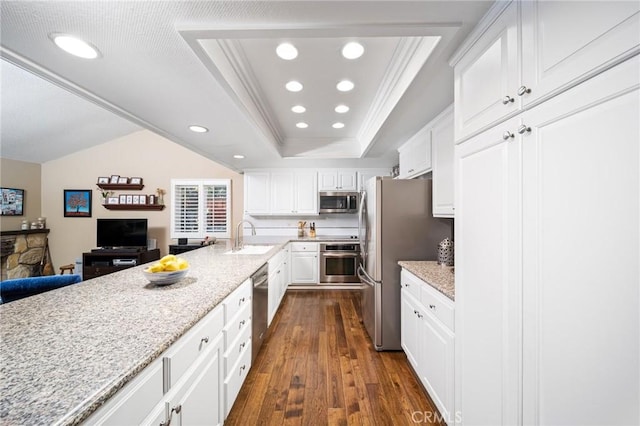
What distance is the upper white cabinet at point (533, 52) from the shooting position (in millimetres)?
612

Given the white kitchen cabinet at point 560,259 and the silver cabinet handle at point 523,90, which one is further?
the silver cabinet handle at point 523,90

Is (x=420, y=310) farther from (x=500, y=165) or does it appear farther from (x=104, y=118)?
(x=104, y=118)

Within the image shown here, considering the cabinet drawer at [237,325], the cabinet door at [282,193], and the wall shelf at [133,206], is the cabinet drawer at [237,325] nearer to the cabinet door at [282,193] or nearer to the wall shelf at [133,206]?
the cabinet door at [282,193]

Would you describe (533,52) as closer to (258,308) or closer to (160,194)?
(258,308)

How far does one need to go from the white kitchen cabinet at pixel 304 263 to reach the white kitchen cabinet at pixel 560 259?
3214 mm

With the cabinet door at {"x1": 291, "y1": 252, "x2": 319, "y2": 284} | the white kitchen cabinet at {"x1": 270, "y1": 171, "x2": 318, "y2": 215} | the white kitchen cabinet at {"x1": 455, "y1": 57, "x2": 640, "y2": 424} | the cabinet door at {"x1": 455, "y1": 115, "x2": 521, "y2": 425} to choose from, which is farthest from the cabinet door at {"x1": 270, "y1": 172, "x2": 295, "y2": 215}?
the white kitchen cabinet at {"x1": 455, "y1": 57, "x2": 640, "y2": 424}

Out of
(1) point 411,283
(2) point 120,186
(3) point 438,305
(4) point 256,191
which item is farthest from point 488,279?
(2) point 120,186

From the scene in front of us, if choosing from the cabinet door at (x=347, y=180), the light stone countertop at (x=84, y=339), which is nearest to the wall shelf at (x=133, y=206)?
the cabinet door at (x=347, y=180)

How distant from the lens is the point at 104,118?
4285 millimetres

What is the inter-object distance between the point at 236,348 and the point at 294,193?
3180 mm

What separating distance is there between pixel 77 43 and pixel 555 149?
2.04m

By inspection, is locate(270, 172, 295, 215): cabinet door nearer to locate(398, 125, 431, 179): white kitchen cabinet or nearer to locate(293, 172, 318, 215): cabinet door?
locate(293, 172, 318, 215): cabinet door

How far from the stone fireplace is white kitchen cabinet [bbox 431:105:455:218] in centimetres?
707

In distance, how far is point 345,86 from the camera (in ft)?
7.11
